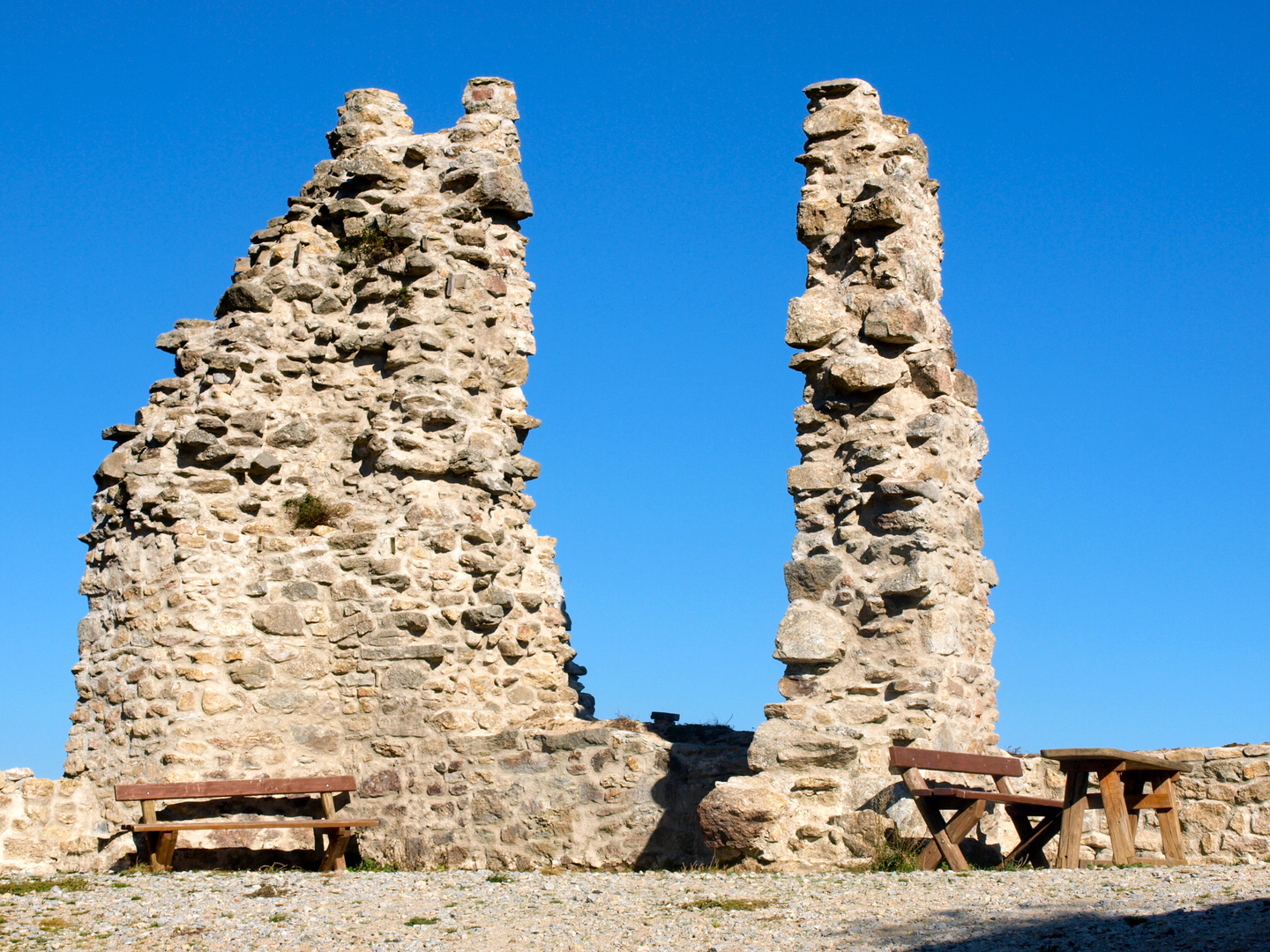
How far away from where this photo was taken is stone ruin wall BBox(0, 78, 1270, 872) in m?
8.10

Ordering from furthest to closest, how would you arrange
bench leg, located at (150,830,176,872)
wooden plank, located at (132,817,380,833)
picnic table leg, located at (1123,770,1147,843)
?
1. bench leg, located at (150,830,176,872)
2. wooden plank, located at (132,817,380,833)
3. picnic table leg, located at (1123,770,1147,843)

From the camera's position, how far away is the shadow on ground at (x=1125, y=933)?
5.16 meters

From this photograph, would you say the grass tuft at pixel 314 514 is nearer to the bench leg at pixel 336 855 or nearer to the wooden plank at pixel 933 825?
the bench leg at pixel 336 855

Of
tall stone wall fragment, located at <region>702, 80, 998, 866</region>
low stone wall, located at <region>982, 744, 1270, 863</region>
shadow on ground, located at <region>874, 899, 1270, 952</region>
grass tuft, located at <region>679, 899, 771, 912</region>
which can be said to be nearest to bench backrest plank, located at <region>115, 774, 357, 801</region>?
tall stone wall fragment, located at <region>702, 80, 998, 866</region>

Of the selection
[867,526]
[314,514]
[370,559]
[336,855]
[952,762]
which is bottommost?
[336,855]

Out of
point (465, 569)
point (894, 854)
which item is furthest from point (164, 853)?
point (894, 854)

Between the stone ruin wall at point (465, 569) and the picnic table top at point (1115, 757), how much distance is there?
649mm

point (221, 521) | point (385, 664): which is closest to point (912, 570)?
point (385, 664)

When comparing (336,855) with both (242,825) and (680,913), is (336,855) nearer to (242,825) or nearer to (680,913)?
(242,825)

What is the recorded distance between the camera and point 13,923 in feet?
21.8

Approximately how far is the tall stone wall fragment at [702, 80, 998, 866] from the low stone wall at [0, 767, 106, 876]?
13.8ft

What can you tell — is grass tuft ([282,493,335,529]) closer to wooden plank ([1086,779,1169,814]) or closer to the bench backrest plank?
the bench backrest plank

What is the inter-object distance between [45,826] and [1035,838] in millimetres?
6120

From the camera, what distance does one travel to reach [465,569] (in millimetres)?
9727
